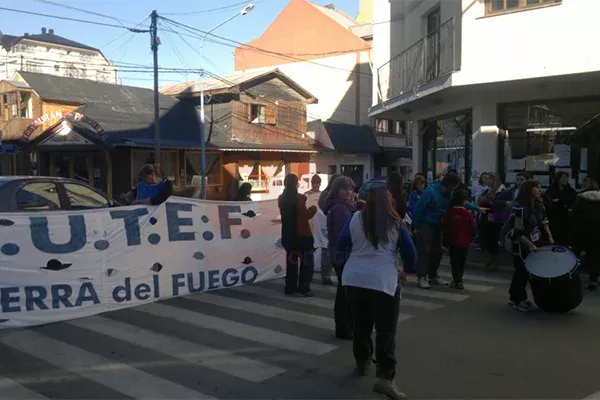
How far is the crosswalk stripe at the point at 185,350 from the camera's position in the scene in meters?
4.77

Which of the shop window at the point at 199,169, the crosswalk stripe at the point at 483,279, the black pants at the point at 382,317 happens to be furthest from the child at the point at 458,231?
the shop window at the point at 199,169

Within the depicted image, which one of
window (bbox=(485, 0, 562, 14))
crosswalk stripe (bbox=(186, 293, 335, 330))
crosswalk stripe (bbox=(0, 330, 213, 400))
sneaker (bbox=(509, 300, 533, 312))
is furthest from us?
window (bbox=(485, 0, 562, 14))

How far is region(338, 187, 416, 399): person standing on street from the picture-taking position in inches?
164

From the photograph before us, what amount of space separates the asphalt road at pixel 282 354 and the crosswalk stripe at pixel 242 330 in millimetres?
12

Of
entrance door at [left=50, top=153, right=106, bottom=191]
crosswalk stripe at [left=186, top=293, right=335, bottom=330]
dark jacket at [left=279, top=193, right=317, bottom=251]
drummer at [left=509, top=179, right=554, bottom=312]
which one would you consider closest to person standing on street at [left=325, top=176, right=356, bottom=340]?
crosswalk stripe at [left=186, top=293, right=335, bottom=330]

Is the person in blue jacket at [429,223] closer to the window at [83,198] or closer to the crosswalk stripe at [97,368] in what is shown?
the crosswalk stripe at [97,368]

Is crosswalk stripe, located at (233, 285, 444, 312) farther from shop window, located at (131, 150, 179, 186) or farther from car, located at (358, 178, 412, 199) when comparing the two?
shop window, located at (131, 150, 179, 186)

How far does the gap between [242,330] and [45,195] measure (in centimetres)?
382

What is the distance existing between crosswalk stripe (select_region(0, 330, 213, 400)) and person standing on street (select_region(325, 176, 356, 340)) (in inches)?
73.6

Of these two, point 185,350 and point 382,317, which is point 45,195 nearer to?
point 185,350

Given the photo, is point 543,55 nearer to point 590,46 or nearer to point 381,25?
point 590,46

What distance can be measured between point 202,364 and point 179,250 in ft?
9.51

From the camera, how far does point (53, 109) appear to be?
89.0ft

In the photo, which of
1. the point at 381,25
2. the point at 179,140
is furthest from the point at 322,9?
→ the point at 381,25
